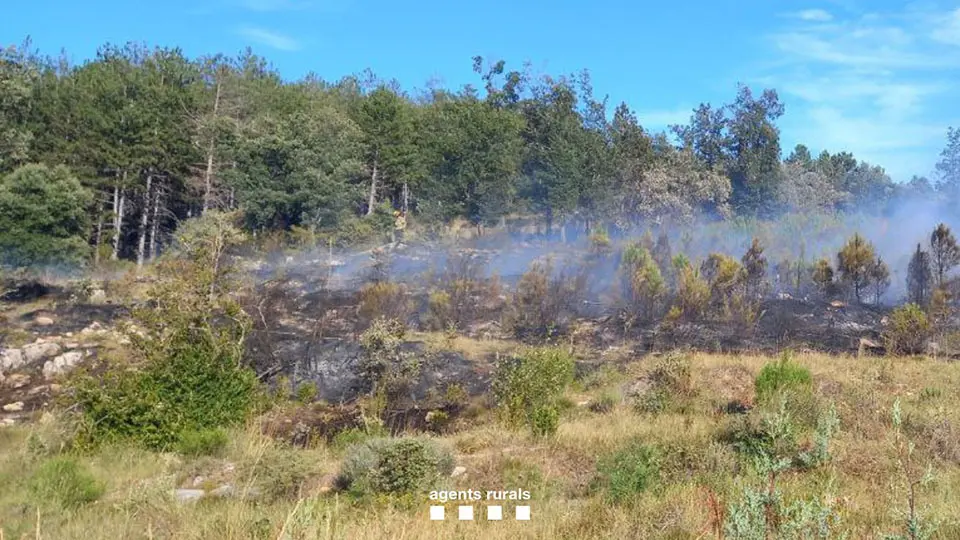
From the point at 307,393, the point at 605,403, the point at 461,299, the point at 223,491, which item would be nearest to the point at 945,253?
the point at 461,299

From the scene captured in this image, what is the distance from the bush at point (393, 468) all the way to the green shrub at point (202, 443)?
8.29ft

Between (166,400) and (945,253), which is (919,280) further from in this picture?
(166,400)

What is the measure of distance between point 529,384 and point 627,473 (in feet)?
14.5

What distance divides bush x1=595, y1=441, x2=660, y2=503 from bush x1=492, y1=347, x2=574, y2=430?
2.99 meters

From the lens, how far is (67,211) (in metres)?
22.2

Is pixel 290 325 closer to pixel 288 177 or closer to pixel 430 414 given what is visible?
pixel 430 414

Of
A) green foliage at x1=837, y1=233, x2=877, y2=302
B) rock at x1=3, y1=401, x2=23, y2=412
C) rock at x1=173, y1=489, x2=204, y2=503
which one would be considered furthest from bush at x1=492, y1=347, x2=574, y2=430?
green foliage at x1=837, y1=233, x2=877, y2=302

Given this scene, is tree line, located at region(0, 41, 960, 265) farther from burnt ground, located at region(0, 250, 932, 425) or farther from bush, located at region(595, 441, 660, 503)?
bush, located at region(595, 441, 660, 503)

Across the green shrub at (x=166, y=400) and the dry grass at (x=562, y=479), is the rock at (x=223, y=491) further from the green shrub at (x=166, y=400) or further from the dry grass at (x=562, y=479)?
the green shrub at (x=166, y=400)

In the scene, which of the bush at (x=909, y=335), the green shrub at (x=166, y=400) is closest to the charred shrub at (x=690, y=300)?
the bush at (x=909, y=335)

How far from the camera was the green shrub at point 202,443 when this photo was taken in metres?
8.05

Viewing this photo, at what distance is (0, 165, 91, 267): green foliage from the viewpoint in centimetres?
2112

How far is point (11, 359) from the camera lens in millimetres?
13328

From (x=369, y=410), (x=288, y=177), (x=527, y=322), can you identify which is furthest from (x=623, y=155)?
(x=369, y=410)
